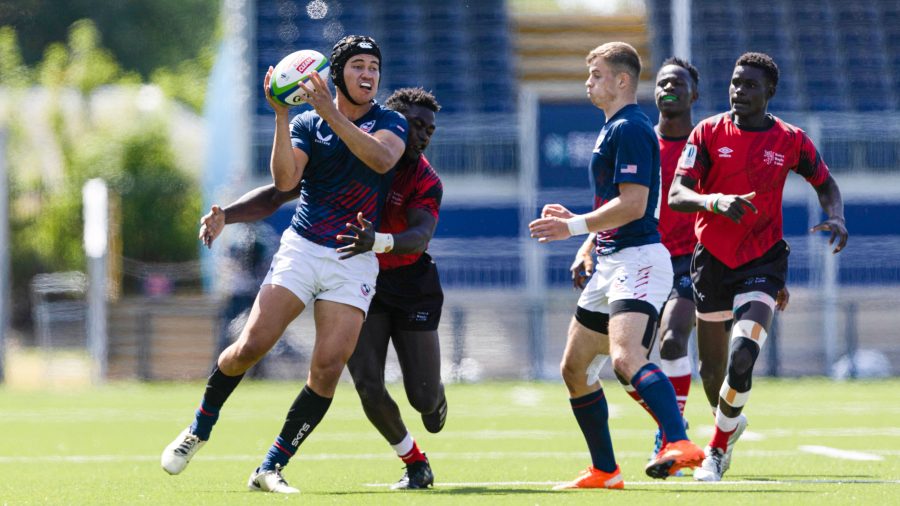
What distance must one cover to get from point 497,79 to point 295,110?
827 cm

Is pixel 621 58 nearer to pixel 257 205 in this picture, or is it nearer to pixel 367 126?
pixel 367 126

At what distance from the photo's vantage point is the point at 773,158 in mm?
8906

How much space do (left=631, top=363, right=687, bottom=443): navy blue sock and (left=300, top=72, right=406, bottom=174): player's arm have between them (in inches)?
63.4

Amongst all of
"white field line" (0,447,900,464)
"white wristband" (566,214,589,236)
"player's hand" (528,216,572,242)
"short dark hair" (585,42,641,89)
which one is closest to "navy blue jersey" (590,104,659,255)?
"short dark hair" (585,42,641,89)

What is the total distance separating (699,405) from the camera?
1662 cm

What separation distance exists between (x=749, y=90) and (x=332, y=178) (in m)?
2.44

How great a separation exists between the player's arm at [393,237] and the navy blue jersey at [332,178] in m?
0.14

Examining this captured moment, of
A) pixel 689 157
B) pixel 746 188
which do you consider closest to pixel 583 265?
pixel 689 157

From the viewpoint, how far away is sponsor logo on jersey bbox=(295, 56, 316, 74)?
7.85 meters

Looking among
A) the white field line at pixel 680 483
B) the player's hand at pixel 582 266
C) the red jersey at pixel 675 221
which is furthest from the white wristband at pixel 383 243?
the red jersey at pixel 675 221

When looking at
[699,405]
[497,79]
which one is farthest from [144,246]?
[699,405]

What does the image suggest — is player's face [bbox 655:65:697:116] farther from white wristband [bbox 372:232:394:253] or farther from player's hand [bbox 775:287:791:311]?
white wristband [bbox 372:232:394:253]

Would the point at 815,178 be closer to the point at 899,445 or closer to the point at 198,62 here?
the point at 899,445

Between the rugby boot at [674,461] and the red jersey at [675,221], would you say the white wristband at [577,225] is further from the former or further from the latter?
the red jersey at [675,221]
